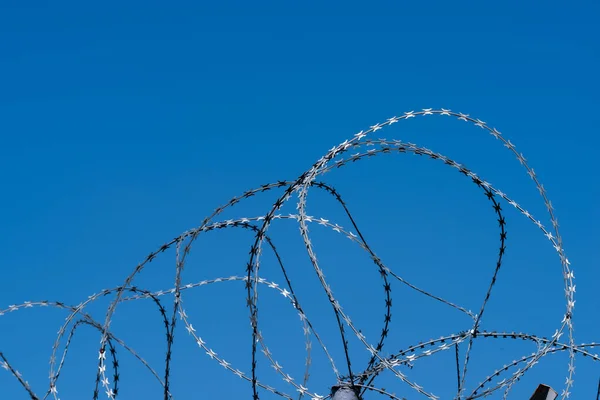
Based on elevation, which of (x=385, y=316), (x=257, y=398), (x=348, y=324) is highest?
(x=385, y=316)

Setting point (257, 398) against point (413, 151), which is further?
point (413, 151)

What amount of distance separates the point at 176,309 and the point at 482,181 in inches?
111

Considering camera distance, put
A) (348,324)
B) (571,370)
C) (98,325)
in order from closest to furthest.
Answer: (348,324), (571,370), (98,325)

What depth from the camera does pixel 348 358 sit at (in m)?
7.43

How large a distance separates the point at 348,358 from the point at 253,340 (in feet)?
2.44

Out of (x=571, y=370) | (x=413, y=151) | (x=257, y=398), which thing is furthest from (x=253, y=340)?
(x=571, y=370)

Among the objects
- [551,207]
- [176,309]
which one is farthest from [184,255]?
[551,207]

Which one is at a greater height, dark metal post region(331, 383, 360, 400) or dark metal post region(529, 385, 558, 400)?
dark metal post region(529, 385, 558, 400)

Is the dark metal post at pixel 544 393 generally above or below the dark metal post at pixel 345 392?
above

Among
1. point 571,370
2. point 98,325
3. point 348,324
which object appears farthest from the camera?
point 98,325

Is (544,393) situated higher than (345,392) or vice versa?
(544,393)

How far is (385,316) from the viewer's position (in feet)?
27.3

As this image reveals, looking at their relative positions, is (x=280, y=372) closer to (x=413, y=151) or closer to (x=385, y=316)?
(x=385, y=316)

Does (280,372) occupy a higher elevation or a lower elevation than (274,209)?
lower
